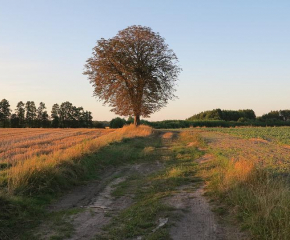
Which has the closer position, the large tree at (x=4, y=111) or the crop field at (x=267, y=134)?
the crop field at (x=267, y=134)

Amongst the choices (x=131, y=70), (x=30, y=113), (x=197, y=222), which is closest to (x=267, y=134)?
(x=131, y=70)

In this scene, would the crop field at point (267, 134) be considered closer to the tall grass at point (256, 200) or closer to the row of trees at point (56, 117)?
the tall grass at point (256, 200)

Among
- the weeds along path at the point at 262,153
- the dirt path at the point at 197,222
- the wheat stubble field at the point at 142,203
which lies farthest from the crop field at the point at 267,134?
the dirt path at the point at 197,222

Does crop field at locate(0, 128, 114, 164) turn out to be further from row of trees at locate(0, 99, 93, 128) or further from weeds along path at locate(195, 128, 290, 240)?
row of trees at locate(0, 99, 93, 128)

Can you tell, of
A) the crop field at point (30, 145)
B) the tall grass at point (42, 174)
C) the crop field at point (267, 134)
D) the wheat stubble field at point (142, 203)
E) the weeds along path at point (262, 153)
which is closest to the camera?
the wheat stubble field at point (142, 203)

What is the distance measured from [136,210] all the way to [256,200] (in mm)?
2720

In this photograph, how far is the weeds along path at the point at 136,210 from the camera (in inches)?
215

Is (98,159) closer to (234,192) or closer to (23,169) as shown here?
(23,169)

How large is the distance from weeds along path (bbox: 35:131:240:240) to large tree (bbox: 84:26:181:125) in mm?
22758

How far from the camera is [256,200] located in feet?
18.8

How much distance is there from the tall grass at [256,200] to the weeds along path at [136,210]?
0.52m

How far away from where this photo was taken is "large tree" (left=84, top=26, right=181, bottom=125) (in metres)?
32.9

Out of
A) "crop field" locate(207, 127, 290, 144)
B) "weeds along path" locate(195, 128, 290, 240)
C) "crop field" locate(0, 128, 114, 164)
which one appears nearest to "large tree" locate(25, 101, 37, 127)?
"crop field" locate(0, 128, 114, 164)

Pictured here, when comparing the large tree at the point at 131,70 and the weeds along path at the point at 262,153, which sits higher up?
the large tree at the point at 131,70
